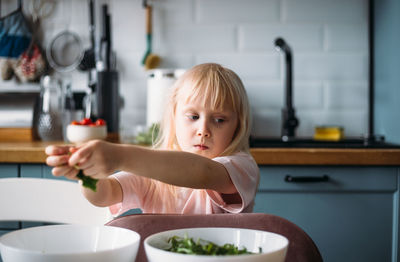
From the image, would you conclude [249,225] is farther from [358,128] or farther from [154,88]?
[358,128]

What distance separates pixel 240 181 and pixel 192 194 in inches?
6.5

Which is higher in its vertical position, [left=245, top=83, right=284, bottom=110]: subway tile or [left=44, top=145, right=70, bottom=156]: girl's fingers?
[left=245, top=83, right=284, bottom=110]: subway tile

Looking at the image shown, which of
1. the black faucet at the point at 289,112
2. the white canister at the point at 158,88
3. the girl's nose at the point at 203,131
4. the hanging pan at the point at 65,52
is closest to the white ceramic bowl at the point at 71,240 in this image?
the girl's nose at the point at 203,131

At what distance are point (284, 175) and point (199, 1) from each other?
945mm

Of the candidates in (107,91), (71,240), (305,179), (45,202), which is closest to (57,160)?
(71,240)

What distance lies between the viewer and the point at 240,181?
2.86ft

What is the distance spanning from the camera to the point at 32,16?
2.13 m

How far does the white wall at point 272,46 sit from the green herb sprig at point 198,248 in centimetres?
161

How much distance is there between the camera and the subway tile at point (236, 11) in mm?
2053

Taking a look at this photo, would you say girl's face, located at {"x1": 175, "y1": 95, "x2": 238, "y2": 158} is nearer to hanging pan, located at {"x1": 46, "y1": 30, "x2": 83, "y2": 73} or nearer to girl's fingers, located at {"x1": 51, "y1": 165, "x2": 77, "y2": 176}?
girl's fingers, located at {"x1": 51, "y1": 165, "x2": 77, "y2": 176}

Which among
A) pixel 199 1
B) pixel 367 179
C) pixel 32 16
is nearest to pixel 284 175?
pixel 367 179

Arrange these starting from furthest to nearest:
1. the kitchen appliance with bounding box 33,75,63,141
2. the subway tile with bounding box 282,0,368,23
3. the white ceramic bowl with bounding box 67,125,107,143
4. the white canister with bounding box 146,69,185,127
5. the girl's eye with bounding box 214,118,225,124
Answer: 1. the subway tile with bounding box 282,0,368,23
2. the kitchen appliance with bounding box 33,75,63,141
3. the white canister with bounding box 146,69,185,127
4. the white ceramic bowl with bounding box 67,125,107,143
5. the girl's eye with bounding box 214,118,225,124

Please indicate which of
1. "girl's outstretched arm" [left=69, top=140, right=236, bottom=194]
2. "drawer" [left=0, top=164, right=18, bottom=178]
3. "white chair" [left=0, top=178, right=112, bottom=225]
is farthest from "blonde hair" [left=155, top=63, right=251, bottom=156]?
"drawer" [left=0, top=164, right=18, bottom=178]

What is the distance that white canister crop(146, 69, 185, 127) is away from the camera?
1793 millimetres
